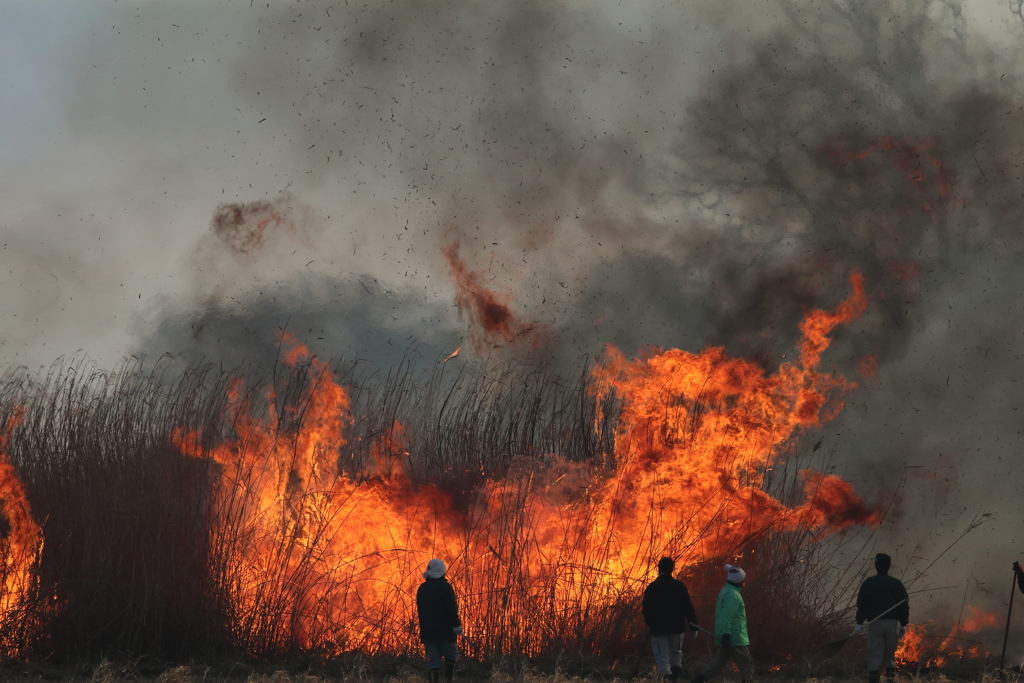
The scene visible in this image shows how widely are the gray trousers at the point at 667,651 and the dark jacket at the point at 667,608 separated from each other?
0.12 meters

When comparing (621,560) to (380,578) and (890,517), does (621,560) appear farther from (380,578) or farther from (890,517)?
(890,517)

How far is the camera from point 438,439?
14.0 meters

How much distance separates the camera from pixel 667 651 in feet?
35.0

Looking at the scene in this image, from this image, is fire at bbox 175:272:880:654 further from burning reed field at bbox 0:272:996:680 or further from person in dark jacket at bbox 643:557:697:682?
person in dark jacket at bbox 643:557:697:682

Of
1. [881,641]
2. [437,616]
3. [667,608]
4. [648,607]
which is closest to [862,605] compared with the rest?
[881,641]

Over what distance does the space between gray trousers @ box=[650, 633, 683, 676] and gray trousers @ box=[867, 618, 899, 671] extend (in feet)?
6.57

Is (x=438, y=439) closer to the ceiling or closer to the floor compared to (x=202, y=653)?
closer to the ceiling

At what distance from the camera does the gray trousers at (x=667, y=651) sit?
10.6 meters

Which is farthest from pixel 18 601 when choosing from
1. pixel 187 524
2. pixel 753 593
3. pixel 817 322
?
pixel 817 322

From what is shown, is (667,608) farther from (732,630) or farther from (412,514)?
(412,514)

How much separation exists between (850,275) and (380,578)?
8436mm

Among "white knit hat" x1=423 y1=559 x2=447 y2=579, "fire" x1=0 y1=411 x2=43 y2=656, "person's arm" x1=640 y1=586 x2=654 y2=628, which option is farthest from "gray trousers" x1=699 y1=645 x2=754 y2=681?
"fire" x1=0 y1=411 x2=43 y2=656

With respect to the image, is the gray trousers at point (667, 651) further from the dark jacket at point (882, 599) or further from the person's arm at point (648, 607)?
the dark jacket at point (882, 599)

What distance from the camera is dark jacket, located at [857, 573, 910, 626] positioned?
35.2ft
